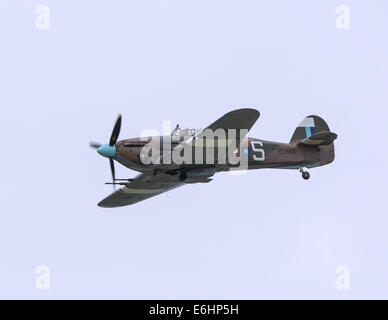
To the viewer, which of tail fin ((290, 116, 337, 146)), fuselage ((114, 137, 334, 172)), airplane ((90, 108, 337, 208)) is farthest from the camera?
tail fin ((290, 116, 337, 146))

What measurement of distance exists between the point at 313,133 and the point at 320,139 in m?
1.57

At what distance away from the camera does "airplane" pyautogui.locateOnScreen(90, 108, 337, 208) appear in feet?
77.8

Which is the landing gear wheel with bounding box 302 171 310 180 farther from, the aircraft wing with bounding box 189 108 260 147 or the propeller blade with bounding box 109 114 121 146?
the propeller blade with bounding box 109 114 121 146

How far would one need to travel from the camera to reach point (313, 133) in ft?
92.3

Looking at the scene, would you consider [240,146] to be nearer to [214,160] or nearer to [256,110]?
[214,160]

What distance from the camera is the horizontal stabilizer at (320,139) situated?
26312mm

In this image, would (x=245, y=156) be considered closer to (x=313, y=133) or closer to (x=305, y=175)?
(x=305, y=175)

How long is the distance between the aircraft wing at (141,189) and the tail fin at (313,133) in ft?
14.2

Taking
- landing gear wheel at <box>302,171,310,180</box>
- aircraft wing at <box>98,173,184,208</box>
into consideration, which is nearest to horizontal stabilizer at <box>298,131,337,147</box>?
landing gear wheel at <box>302,171,310,180</box>

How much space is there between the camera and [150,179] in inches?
1014

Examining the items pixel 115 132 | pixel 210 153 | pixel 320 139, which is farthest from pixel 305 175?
pixel 115 132

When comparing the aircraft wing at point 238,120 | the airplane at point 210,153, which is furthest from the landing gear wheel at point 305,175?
the aircraft wing at point 238,120
